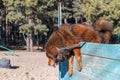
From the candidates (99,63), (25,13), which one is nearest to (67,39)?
(99,63)

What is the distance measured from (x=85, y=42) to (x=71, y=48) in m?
0.17

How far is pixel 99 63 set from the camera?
3.98m

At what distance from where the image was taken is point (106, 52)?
368 cm

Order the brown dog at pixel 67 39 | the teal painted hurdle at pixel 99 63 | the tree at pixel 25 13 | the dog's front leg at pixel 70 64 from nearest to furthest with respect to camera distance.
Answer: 1. the teal painted hurdle at pixel 99 63
2. the brown dog at pixel 67 39
3. the dog's front leg at pixel 70 64
4. the tree at pixel 25 13

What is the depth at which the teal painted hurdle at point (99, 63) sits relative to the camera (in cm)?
339

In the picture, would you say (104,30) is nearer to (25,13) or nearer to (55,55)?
(55,55)

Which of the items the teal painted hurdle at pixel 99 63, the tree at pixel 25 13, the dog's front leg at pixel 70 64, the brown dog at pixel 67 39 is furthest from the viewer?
the tree at pixel 25 13

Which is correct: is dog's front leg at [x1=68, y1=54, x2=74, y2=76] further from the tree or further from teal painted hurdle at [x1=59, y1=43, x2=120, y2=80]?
the tree

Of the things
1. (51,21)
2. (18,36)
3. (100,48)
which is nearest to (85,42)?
(100,48)

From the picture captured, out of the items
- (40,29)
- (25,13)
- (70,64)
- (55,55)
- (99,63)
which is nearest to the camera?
(99,63)

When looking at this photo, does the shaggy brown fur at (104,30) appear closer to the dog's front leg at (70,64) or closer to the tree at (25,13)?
the dog's front leg at (70,64)

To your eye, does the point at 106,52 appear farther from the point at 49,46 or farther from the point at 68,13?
the point at 68,13

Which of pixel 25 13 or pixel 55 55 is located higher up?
pixel 55 55

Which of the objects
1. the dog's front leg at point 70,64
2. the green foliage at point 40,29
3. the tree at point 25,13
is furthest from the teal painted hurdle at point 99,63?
the tree at point 25,13
